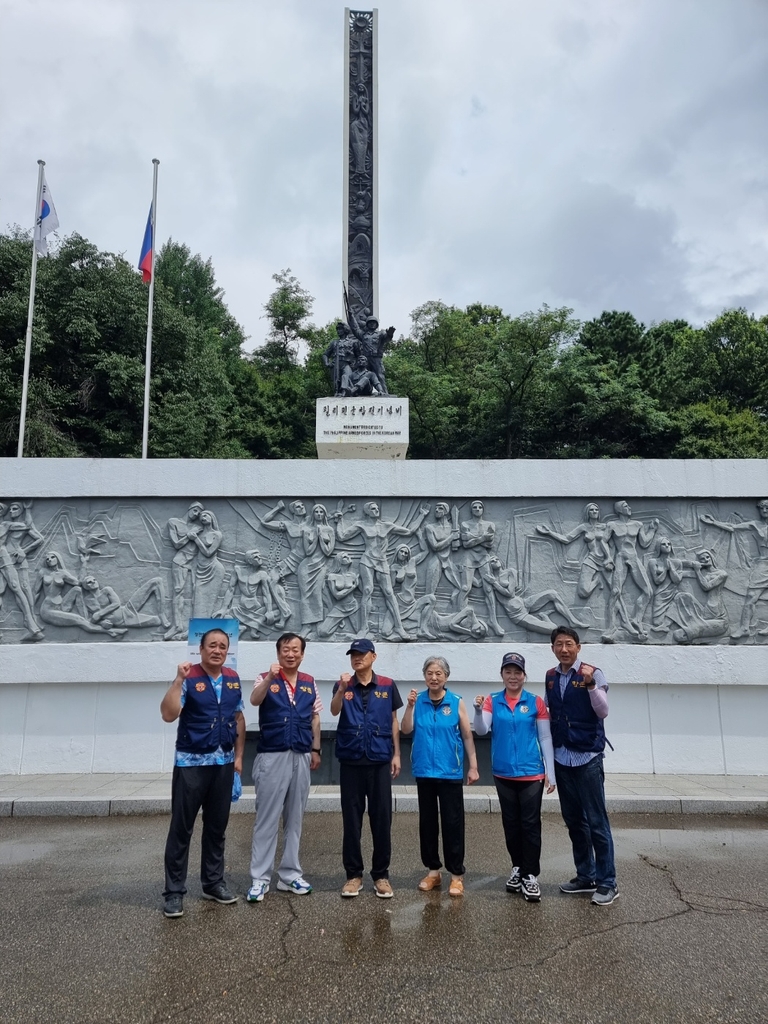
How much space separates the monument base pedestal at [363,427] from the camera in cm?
1106

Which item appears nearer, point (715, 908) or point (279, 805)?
point (715, 908)

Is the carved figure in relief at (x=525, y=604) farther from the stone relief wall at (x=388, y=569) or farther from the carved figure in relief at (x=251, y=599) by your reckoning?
→ the carved figure in relief at (x=251, y=599)

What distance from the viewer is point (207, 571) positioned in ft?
28.5

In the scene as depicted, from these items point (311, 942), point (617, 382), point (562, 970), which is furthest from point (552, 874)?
point (617, 382)

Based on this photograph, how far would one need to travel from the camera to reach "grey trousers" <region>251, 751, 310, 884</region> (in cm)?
417

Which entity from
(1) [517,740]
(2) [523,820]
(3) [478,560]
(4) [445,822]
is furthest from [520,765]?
(3) [478,560]

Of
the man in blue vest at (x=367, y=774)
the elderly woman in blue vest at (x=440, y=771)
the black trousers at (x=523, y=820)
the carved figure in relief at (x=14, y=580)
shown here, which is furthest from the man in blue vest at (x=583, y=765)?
the carved figure in relief at (x=14, y=580)

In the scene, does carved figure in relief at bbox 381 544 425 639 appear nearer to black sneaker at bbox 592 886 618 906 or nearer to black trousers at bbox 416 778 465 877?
black trousers at bbox 416 778 465 877

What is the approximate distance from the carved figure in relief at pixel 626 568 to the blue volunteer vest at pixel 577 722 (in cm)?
454

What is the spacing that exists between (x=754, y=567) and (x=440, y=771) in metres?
6.37

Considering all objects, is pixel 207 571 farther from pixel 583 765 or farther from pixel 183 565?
pixel 583 765

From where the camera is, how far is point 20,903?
412 cm

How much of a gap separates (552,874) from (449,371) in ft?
93.7

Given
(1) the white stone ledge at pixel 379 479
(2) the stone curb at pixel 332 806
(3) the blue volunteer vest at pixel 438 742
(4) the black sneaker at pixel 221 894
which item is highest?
(1) the white stone ledge at pixel 379 479
